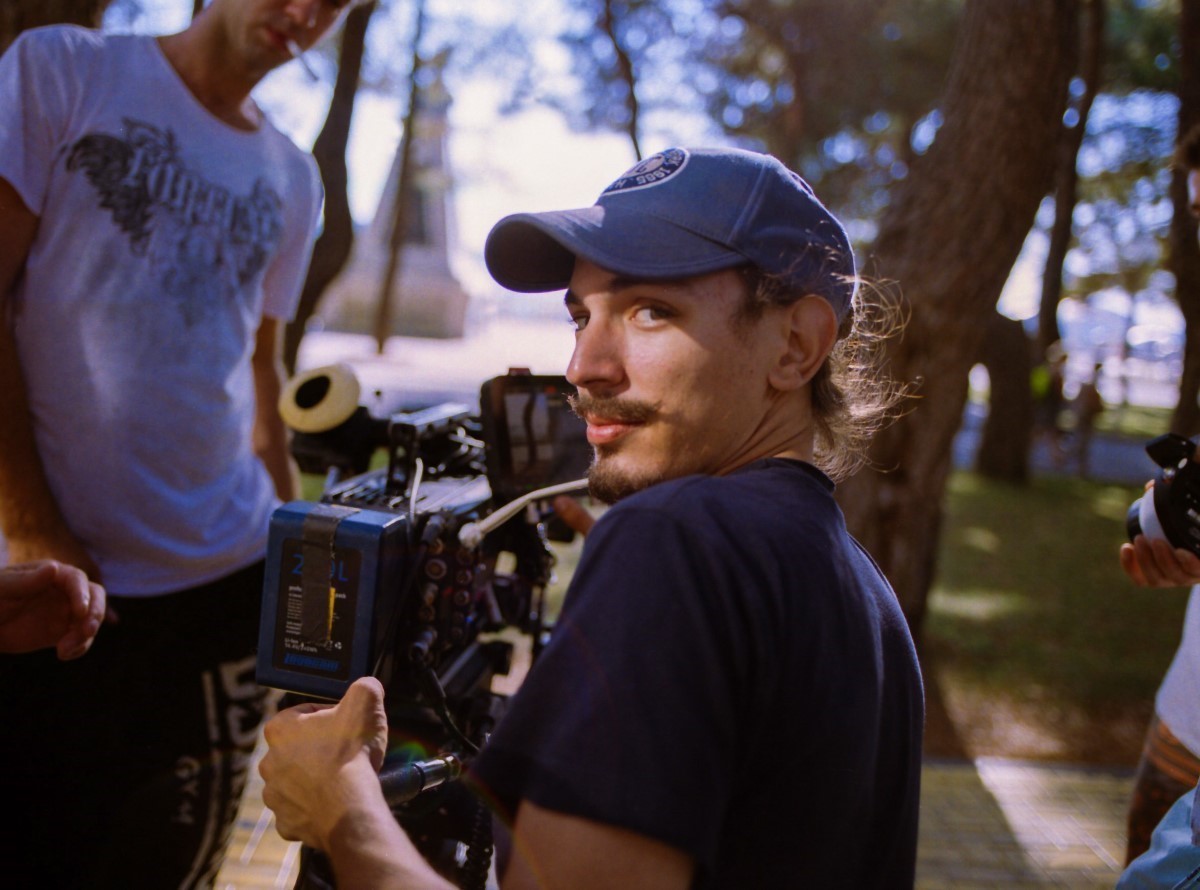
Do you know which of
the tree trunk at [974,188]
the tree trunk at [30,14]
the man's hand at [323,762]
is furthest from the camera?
the tree trunk at [974,188]

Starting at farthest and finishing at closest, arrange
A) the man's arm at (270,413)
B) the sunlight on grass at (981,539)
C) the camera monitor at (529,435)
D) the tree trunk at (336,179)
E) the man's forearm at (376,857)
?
the sunlight on grass at (981,539) → the tree trunk at (336,179) → the man's arm at (270,413) → the camera monitor at (529,435) → the man's forearm at (376,857)

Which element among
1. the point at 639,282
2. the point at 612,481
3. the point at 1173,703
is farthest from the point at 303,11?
the point at 1173,703

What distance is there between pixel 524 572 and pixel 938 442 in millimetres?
3451

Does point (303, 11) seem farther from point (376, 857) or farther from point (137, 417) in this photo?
point (376, 857)

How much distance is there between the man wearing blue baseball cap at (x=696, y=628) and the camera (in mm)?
896

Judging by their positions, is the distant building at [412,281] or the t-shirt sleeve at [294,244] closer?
the t-shirt sleeve at [294,244]

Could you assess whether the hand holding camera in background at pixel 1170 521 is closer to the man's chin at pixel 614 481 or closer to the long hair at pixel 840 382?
the long hair at pixel 840 382

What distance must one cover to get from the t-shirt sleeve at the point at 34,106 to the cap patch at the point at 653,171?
1.25m

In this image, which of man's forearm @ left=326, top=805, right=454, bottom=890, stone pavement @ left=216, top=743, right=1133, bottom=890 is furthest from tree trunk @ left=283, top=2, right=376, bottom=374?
man's forearm @ left=326, top=805, right=454, bottom=890

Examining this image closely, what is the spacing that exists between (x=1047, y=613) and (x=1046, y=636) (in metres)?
0.58

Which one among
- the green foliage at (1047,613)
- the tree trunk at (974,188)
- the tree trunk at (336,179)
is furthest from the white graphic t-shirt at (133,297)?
the green foliage at (1047,613)

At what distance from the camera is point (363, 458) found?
1911 mm

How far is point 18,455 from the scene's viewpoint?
71.4 inches

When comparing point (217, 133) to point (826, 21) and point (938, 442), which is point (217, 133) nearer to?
point (938, 442)
